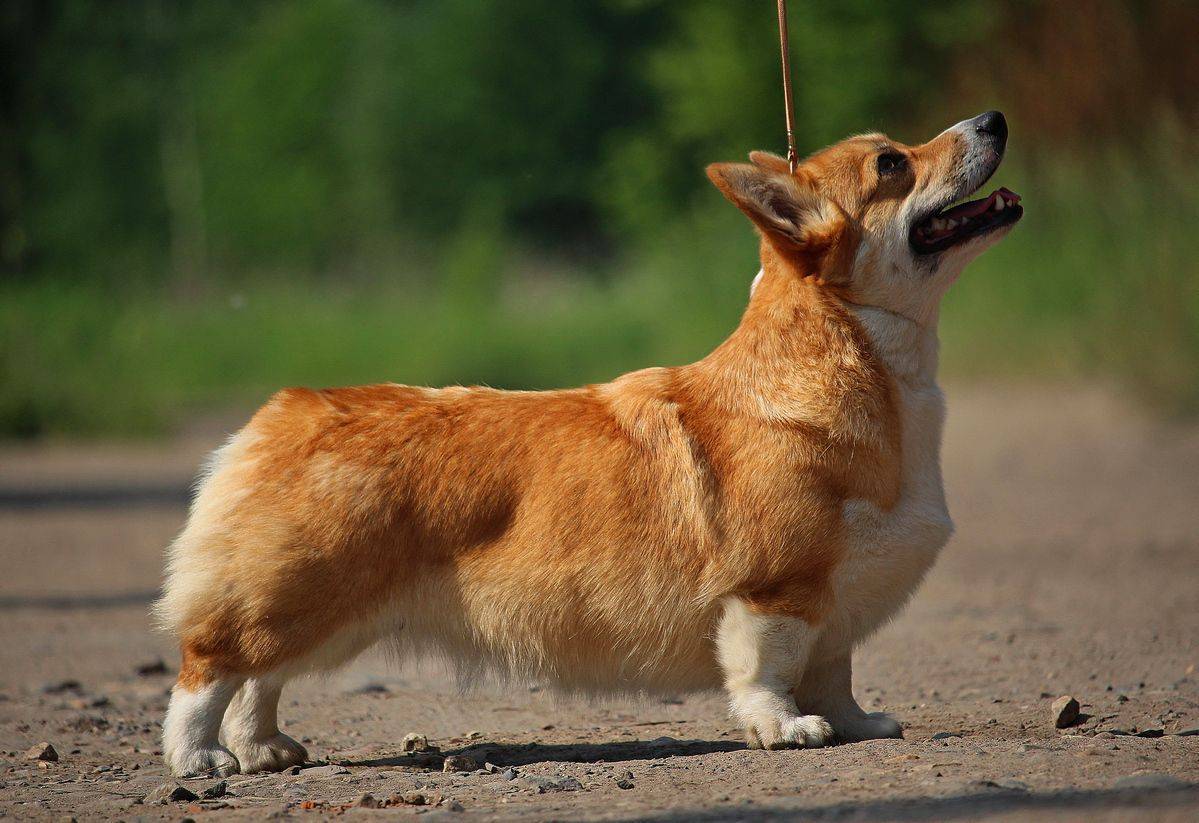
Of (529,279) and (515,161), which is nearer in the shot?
(529,279)

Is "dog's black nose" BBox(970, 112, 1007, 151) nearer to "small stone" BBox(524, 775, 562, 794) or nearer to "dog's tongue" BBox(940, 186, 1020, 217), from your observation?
"dog's tongue" BBox(940, 186, 1020, 217)

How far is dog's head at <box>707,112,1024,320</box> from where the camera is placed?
4309 millimetres

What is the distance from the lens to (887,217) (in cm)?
436

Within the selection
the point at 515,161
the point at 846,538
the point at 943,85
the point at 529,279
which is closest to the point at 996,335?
the point at 943,85

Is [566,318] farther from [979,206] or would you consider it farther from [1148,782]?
[1148,782]

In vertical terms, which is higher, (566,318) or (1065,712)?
(566,318)

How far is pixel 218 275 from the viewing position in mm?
31844

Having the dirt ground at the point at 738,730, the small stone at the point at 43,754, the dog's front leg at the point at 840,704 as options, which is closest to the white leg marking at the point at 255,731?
the dirt ground at the point at 738,730

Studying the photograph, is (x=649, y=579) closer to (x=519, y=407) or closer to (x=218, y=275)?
(x=519, y=407)

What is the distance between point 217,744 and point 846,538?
6.20 ft

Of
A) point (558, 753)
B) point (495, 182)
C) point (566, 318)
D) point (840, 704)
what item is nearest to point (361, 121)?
point (495, 182)

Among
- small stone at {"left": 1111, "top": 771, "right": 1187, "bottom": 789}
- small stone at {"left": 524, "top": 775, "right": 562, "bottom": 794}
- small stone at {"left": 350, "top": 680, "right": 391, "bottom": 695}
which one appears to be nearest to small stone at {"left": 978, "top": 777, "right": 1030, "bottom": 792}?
small stone at {"left": 1111, "top": 771, "right": 1187, "bottom": 789}

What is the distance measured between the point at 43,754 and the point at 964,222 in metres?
3.33

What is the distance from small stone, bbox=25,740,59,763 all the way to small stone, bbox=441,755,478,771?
1315 mm
